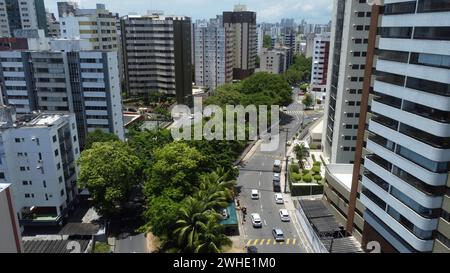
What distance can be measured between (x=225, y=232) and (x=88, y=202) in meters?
13.6

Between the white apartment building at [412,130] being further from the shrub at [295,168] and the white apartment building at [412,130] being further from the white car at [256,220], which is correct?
the shrub at [295,168]

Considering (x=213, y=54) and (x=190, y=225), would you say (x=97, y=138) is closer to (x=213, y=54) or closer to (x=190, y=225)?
(x=190, y=225)

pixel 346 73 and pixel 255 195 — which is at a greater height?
pixel 346 73

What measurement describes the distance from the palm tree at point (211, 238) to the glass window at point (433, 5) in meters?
16.9

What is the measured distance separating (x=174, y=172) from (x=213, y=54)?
187 ft

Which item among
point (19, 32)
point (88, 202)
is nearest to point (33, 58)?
point (19, 32)

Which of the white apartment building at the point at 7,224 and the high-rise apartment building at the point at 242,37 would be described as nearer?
the white apartment building at the point at 7,224

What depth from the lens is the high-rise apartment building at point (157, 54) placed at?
212ft

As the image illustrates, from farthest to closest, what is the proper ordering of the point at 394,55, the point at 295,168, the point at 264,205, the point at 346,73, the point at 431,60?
the point at 295,168
the point at 346,73
the point at 264,205
the point at 394,55
the point at 431,60

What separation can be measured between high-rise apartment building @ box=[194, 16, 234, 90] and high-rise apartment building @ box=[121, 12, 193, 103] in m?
11.6

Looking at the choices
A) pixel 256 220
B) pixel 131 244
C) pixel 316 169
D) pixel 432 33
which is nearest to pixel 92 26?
pixel 131 244

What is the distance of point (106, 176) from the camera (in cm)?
2694

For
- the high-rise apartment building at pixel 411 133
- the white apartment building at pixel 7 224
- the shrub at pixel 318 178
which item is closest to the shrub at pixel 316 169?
the shrub at pixel 318 178
